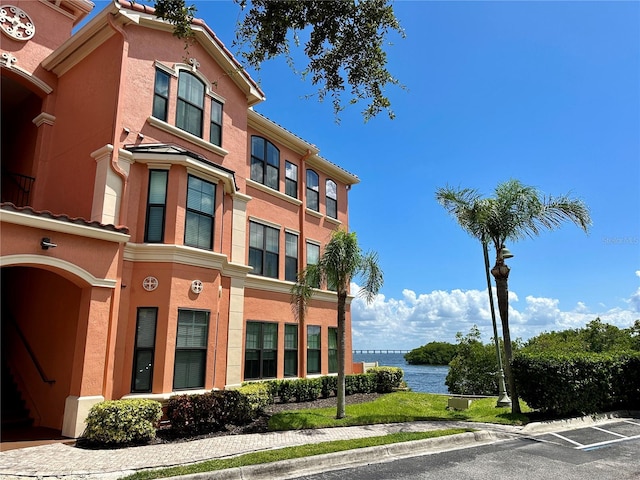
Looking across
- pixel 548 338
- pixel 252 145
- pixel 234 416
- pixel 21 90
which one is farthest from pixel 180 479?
pixel 548 338

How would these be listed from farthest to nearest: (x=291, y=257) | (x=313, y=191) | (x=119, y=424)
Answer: (x=313, y=191)
(x=291, y=257)
(x=119, y=424)

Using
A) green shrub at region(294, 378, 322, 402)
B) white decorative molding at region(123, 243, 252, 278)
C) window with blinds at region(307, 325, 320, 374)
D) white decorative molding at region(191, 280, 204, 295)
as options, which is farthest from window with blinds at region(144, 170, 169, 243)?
window with blinds at region(307, 325, 320, 374)

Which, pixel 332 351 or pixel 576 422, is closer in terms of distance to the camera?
pixel 576 422

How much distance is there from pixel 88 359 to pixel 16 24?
11.4 m

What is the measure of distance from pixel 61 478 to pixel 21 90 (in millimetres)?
13595

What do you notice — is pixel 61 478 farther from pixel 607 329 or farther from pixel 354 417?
pixel 607 329

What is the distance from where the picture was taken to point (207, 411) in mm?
10820

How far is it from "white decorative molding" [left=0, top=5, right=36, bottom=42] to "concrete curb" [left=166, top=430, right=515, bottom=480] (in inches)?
579

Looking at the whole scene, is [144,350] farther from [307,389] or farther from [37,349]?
[307,389]

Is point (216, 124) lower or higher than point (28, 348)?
higher

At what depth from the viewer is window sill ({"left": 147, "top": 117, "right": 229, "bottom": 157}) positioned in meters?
12.9

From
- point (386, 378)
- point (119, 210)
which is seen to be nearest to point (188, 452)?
point (119, 210)

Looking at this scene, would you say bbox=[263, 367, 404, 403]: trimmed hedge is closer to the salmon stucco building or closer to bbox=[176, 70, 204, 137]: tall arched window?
the salmon stucco building

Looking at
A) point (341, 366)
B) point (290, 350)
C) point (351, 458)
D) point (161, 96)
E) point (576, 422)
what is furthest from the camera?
point (290, 350)
